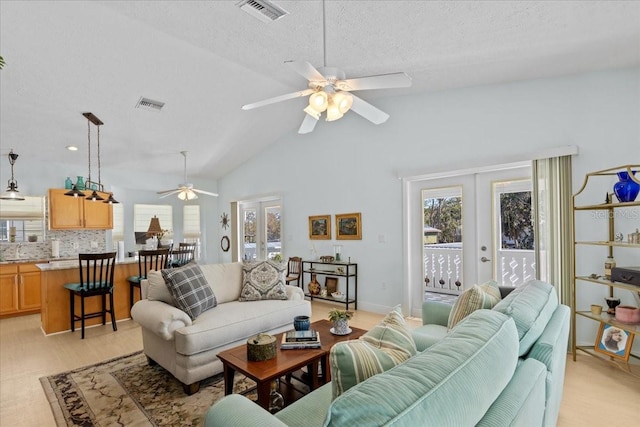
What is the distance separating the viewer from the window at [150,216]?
23.3 ft

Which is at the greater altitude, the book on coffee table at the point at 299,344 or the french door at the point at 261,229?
the french door at the point at 261,229

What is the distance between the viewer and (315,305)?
5598mm

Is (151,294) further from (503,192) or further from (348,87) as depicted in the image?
(503,192)

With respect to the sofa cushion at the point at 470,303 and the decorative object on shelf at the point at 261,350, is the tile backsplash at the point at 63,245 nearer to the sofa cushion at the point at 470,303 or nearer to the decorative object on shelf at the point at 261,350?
the decorative object on shelf at the point at 261,350

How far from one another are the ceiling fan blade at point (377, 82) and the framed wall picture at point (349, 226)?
3114 mm

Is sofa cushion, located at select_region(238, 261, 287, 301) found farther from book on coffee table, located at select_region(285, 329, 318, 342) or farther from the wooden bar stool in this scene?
the wooden bar stool

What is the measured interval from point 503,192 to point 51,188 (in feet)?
23.4

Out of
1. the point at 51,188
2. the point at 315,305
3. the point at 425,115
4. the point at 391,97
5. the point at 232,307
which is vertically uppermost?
the point at 391,97

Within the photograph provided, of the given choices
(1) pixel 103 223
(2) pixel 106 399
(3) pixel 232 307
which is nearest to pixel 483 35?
(3) pixel 232 307

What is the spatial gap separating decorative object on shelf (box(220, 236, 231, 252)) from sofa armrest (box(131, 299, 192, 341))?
4.98m

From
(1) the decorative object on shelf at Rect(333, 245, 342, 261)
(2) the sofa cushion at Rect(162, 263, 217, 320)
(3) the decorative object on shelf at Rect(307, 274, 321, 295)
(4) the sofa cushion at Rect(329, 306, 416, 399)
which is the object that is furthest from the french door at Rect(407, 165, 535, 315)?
(4) the sofa cushion at Rect(329, 306, 416, 399)

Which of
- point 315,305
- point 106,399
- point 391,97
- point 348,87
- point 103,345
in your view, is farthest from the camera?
point 315,305

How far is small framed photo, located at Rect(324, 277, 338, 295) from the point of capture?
546 cm

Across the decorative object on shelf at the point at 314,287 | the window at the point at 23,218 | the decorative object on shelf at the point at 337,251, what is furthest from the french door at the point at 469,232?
the window at the point at 23,218
